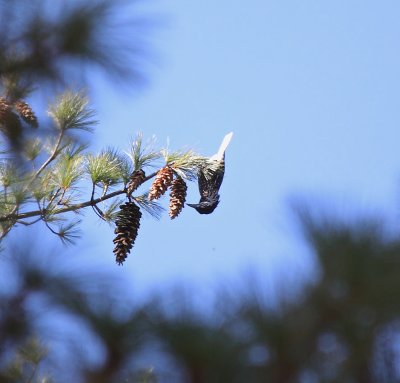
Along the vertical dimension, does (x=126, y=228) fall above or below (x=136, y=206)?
below

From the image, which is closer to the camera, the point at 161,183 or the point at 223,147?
the point at 161,183

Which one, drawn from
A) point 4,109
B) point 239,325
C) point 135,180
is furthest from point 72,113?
point 239,325

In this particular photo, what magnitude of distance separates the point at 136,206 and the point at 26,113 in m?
1.06

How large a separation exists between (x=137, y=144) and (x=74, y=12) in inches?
83.2

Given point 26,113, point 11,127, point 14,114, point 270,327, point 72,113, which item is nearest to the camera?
point 270,327

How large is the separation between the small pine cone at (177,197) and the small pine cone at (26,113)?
92 centimetres

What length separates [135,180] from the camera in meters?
3.71

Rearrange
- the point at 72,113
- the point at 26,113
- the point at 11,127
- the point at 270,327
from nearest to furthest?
the point at 270,327 → the point at 11,127 → the point at 26,113 → the point at 72,113

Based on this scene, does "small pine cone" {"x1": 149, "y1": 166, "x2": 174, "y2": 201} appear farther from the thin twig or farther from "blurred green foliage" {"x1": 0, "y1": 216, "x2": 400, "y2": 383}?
"blurred green foliage" {"x1": 0, "y1": 216, "x2": 400, "y2": 383}

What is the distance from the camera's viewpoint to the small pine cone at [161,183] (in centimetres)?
365

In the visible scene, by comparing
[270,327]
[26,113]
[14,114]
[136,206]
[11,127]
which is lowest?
[270,327]

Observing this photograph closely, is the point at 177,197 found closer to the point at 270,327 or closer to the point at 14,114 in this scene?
the point at 14,114

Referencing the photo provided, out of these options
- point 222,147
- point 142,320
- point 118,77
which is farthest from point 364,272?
point 222,147

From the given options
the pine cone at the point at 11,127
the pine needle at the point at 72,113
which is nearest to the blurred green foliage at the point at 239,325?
the pine cone at the point at 11,127
